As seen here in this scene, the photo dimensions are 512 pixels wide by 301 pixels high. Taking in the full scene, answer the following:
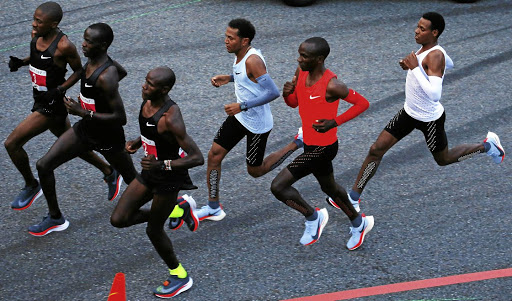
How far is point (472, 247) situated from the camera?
779 centimetres

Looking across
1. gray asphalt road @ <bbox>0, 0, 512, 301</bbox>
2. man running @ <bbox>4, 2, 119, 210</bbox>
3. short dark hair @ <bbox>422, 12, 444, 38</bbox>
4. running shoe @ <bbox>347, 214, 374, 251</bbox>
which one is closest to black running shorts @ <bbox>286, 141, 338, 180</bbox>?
running shoe @ <bbox>347, 214, 374, 251</bbox>

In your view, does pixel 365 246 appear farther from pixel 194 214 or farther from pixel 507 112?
pixel 507 112

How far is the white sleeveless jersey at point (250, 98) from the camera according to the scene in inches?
307

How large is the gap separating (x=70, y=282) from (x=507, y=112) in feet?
19.0

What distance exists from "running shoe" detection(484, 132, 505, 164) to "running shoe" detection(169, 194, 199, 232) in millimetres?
3221

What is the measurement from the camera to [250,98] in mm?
7859

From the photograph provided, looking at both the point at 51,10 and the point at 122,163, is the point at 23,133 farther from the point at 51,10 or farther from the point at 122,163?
the point at 51,10

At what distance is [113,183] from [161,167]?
1982 mm

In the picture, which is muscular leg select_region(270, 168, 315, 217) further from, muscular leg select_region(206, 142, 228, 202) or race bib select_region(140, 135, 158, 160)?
race bib select_region(140, 135, 158, 160)

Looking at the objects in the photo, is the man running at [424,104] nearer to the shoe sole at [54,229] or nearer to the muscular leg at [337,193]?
the muscular leg at [337,193]

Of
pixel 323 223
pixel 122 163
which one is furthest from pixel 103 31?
pixel 323 223

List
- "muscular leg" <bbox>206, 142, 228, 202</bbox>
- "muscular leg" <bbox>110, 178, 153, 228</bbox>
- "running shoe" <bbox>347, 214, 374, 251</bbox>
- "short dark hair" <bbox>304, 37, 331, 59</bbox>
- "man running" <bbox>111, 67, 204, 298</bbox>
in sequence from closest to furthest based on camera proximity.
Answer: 1. "man running" <bbox>111, 67, 204, 298</bbox>
2. "muscular leg" <bbox>110, 178, 153, 228</bbox>
3. "short dark hair" <bbox>304, 37, 331, 59</bbox>
4. "running shoe" <bbox>347, 214, 374, 251</bbox>
5. "muscular leg" <bbox>206, 142, 228, 202</bbox>

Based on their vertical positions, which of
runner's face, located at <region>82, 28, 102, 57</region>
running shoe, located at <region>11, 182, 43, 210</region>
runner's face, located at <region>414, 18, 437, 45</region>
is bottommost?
running shoe, located at <region>11, 182, 43, 210</region>

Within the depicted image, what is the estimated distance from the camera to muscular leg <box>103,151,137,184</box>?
314 inches
